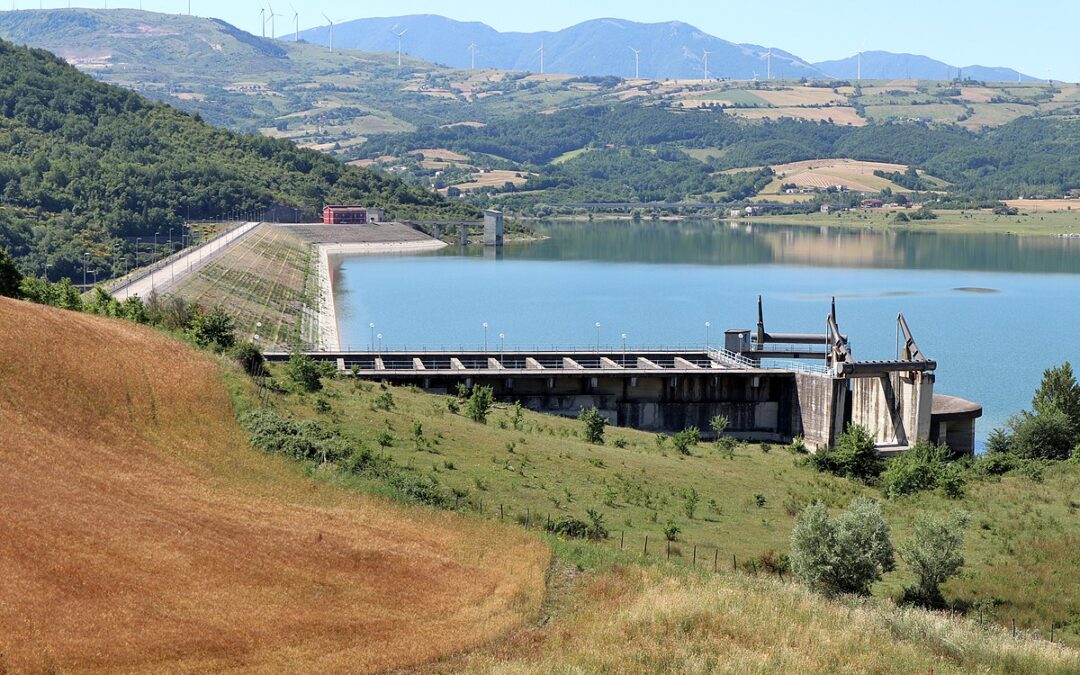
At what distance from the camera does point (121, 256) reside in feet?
356

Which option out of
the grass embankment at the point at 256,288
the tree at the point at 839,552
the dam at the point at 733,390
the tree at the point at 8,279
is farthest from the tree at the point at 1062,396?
the grass embankment at the point at 256,288

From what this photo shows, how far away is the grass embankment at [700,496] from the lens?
2684cm

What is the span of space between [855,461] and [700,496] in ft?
28.3

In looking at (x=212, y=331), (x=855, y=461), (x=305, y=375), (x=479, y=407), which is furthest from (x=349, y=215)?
(x=855, y=461)

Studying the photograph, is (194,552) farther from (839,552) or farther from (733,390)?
(733,390)

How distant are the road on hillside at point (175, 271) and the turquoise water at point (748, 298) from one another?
30.9 feet

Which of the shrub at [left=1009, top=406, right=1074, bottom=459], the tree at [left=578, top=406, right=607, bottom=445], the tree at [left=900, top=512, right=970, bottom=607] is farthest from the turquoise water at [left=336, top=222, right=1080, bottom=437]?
the tree at [left=900, top=512, right=970, bottom=607]

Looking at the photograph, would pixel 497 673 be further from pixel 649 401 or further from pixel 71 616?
pixel 649 401

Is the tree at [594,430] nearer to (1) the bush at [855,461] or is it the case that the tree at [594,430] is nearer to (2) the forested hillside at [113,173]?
(1) the bush at [855,461]

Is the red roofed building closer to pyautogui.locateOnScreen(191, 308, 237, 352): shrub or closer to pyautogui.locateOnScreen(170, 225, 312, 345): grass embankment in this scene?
pyautogui.locateOnScreen(170, 225, 312, 345): grass embankment

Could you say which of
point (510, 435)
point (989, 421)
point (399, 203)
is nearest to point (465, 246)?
point (399, 203)

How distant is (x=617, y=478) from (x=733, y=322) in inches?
2271

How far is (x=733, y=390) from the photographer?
51156mm

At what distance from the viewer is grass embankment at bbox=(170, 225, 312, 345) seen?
71938 mm
